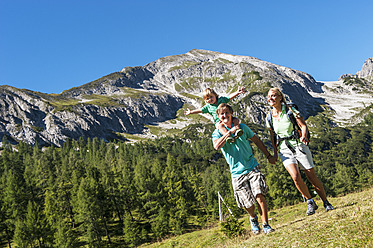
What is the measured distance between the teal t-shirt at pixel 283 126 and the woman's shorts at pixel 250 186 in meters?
1.59

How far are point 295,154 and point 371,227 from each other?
3.09 m

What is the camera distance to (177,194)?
199ft

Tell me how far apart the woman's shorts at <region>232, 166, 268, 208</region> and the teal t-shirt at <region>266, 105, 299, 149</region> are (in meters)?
1.59

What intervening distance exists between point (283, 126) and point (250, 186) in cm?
224

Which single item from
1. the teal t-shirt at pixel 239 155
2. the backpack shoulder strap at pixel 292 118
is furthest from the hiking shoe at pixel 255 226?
the backpack shoulder strap at pixel 292 118

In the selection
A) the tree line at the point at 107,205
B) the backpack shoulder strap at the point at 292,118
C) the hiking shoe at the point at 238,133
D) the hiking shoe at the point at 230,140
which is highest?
the backpack shoulder strap at the point at 292,118

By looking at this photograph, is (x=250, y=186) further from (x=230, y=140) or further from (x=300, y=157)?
(x=300, y=157)

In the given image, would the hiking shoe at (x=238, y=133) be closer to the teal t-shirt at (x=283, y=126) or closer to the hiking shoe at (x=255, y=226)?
the teal t-shirt at (x=283, y=126)

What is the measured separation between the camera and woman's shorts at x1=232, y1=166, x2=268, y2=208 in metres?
6.46

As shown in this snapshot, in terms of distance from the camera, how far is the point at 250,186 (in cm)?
659

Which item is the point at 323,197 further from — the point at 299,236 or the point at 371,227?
the point at 371,227

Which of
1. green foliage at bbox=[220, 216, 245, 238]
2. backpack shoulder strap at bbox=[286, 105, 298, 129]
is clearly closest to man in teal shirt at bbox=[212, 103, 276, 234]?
backpack shoulder strap at bbox=[286, 105, 298, 129]

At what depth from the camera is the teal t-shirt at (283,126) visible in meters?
7.38

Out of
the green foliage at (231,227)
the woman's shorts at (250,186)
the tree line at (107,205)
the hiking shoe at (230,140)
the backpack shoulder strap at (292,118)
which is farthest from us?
the tree line at (107,205)
